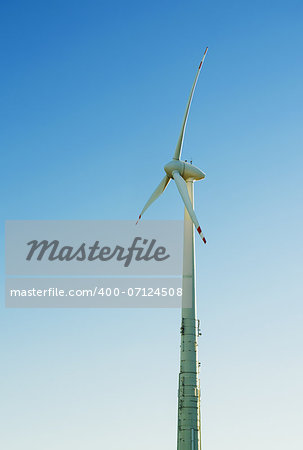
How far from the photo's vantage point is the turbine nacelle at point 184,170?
205 feet

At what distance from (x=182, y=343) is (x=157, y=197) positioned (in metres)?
17.8

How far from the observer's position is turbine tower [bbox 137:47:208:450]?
2036 inches

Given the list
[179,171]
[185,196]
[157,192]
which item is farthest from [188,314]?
[179,171]

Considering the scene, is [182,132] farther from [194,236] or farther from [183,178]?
[194,236]

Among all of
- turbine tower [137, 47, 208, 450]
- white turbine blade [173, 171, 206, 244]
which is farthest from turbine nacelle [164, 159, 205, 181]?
white turbine blade [173, 171, 206, 244]

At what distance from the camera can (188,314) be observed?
55.8 m

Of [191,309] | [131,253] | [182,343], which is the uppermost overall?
[131,253]

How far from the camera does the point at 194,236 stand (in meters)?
59.6

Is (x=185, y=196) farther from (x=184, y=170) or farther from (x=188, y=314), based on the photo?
(x=188, y=314)

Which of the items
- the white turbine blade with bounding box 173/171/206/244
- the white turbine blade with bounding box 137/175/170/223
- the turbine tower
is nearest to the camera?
the turbine tower

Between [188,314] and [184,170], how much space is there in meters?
17.1

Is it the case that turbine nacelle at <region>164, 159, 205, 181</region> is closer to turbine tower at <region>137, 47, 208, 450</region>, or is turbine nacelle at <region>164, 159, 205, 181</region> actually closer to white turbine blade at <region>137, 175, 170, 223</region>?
turbine tower at <region>137, 47, 208, 450</region>

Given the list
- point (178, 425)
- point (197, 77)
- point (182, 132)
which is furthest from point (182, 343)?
point (197, 77)

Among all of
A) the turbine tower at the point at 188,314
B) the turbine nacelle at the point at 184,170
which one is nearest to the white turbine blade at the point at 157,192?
the turbine tower at the point at 188,314
